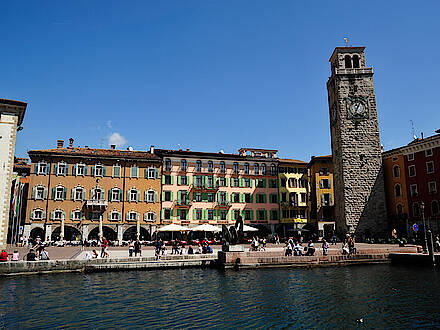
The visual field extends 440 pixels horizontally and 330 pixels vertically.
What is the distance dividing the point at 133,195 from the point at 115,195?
2.40 meters

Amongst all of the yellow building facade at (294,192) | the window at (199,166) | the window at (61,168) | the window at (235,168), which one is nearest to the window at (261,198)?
the yellow building facade at (294,192)

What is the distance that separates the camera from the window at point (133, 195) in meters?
48.6

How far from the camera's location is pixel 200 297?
16094mm

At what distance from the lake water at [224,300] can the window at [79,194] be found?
26.0m

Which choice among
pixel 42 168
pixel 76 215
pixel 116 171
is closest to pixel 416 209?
pixel 116 171

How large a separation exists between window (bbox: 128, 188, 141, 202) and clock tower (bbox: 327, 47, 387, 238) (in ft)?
90.2

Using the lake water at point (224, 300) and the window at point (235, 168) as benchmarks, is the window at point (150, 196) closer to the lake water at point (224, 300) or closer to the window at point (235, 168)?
the window at point (235, 168)

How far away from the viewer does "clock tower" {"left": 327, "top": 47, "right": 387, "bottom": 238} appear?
1758 inches

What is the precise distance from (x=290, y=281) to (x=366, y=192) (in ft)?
96.3

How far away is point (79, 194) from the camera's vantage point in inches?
1844

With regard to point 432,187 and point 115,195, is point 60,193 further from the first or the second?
point 432,187

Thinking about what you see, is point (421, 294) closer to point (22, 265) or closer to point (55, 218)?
point (22, 265)

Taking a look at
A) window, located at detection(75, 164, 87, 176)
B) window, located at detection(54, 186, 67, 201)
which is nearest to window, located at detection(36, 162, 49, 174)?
window, located at detection(54, 186, 67, 201)

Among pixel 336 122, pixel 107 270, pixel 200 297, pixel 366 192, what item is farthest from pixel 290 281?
pixel 336 122
